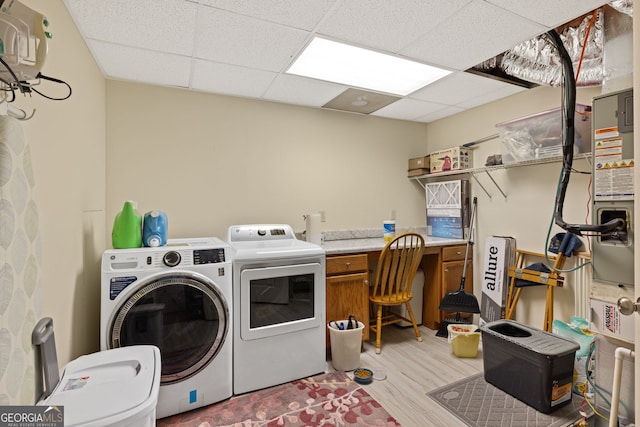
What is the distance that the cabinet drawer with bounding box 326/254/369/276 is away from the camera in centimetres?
252

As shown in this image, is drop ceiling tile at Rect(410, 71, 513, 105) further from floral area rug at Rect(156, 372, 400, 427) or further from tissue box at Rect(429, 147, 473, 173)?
floral area rug at Rect(156, 372, 400, 427)

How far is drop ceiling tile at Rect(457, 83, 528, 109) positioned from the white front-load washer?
2.62 meters

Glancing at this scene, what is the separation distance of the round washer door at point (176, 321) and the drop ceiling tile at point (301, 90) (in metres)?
1.65

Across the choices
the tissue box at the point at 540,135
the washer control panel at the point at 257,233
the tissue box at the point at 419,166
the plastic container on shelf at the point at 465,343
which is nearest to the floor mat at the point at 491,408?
the plastic container on shelf at the point at 465,343

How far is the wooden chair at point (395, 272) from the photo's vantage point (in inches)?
102

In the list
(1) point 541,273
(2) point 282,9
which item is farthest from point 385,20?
(1) point 541,273

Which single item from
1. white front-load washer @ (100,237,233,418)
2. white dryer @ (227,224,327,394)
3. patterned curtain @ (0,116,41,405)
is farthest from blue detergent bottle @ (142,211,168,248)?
patterned curtain @ (0,116,41,405)

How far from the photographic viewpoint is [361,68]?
2.29 metres

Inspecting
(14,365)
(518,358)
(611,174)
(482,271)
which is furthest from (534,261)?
(14,365)

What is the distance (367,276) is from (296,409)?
3.77 feet

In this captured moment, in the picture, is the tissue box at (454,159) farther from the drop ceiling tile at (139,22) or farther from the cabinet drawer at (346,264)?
the drop ceiling tile at (139,22)

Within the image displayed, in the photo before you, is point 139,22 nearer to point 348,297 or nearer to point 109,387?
point 109,387

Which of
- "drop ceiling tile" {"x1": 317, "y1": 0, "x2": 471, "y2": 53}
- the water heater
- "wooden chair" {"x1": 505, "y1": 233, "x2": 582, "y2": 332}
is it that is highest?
"drop ceiling tile" {"x1": 317, "y1": 0, "x2": 471, "y2": 53}

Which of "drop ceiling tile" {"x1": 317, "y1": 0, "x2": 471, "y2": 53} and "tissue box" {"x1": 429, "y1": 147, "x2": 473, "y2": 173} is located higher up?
"drop ceiling tile" {"x1": 317, "y1": 0, "x2": 471, "y2": 53}
